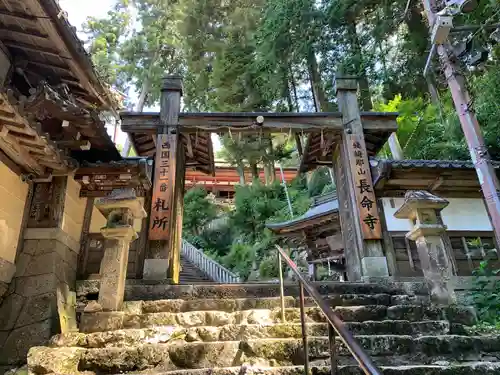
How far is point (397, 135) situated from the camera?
14.8 m

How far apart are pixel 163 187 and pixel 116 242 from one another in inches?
121

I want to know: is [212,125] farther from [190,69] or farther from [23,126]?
[190,69]

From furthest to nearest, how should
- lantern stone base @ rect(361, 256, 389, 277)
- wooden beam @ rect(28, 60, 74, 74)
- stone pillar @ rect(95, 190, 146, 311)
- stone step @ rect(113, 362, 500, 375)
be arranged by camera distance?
lantern stone base @ rect(361, 256, 389, 277) → wooden beam @ rect(28, 60, 74, 74) → stone pillar @ rect(95, 190, 146, 311) → stone step @ rect(113, 362, 500, 375)

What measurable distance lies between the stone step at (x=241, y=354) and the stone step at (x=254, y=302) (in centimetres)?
124

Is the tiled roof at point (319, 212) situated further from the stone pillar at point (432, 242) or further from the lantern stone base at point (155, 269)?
the lantern stone base at point (155, 269)

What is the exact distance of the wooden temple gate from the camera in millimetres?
8258

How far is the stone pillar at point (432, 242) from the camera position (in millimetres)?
5641

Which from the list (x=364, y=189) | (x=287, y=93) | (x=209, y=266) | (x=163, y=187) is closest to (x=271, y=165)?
(x=287, y=93)

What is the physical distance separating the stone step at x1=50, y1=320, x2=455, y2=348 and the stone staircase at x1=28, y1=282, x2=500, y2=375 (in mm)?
12

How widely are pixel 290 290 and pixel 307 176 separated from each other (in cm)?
1918

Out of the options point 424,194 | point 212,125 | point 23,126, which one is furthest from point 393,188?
point 23,126

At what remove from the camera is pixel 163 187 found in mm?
8648

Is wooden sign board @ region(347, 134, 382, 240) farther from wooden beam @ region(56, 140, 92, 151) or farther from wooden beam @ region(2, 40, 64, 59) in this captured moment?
wooden beam @ region(2, 40, 64, 59)

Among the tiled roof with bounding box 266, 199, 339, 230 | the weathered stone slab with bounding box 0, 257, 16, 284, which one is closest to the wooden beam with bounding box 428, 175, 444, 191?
the tiled roof with bounding box 266, 199, 339, 230
